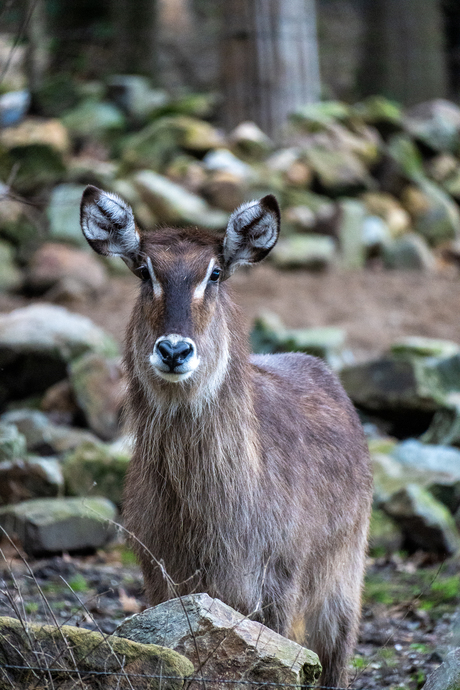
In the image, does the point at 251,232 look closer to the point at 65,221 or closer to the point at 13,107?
the point at 65,221

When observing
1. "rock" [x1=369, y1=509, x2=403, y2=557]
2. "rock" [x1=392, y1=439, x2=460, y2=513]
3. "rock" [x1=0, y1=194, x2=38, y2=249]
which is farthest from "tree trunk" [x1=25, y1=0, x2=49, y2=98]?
"rock" [x1=369, y1=509, x2=403, y2=557]

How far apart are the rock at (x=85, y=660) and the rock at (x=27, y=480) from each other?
353cm

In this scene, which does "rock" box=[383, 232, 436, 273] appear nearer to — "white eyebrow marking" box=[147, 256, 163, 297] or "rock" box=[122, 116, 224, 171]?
"rock" box=[122, 116, 224, 171]

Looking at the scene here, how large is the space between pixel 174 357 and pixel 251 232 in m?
0.90

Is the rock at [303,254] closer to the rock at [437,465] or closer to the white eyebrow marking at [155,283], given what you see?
the rock at [437,465]

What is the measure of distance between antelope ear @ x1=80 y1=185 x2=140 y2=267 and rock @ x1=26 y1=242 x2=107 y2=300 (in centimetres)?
726

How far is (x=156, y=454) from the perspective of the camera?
4.25 metres

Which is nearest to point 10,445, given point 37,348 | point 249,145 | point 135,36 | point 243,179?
point 37,348

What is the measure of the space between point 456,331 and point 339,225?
3073mm

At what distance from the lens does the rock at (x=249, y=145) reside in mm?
15289

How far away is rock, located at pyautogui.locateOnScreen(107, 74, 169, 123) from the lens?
18734mm

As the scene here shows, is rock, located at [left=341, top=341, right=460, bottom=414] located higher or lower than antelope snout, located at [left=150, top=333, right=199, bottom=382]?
lower

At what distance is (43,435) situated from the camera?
314 inches

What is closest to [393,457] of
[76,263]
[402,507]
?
[402,507]
